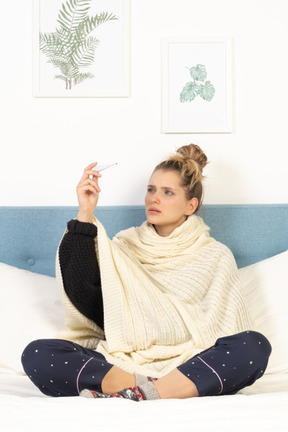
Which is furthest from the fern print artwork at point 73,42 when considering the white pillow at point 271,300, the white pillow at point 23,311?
the white pillow at point 271,300

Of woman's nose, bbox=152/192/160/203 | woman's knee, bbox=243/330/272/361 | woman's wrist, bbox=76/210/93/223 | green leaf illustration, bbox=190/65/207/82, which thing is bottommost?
woman's knee, bbox=243/330/272/361

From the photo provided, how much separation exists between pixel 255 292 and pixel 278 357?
0.28m

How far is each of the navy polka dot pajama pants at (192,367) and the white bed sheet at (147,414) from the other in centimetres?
19

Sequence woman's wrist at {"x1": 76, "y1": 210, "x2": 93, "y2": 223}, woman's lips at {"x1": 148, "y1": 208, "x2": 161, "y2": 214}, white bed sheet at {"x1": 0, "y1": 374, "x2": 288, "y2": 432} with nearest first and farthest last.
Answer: white bed sheet at {"x1": 0, "y1": 374, "x2": 288, "y2": 432} < woman's wrist at {"x1": 76, "y1": 210, "x2": 93, "y2": 223} < woman's lips at {"x1": 148, "y1": 208, "x2": 161, "y2": 214}

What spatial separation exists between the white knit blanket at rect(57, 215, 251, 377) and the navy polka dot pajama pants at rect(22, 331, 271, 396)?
15 cm

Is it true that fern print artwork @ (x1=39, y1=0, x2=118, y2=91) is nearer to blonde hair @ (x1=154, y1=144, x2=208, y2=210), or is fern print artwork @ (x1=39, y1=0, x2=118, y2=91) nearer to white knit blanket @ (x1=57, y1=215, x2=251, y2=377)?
blonde hair @ (x1=154, y1=144, x2=208, y2=210)

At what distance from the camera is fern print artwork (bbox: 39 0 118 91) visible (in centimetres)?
217

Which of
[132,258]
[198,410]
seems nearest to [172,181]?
[132,258]

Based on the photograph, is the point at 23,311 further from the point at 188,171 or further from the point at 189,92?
the point at 189,92

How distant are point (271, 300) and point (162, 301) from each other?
0.39m

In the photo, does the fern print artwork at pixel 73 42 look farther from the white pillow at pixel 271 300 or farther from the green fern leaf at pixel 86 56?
the white pillow at pixel 271 300

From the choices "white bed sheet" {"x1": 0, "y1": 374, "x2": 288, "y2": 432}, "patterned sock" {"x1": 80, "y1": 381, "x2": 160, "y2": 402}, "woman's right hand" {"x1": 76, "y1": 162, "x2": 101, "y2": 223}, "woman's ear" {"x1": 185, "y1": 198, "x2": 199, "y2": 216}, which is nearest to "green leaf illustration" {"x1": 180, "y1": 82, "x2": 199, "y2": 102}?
"woman's ear" {"x1": 185, "y1": 198, "x2": 199, "y2": 216}

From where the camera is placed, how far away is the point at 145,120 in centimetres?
219

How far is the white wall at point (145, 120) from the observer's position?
2182mm
